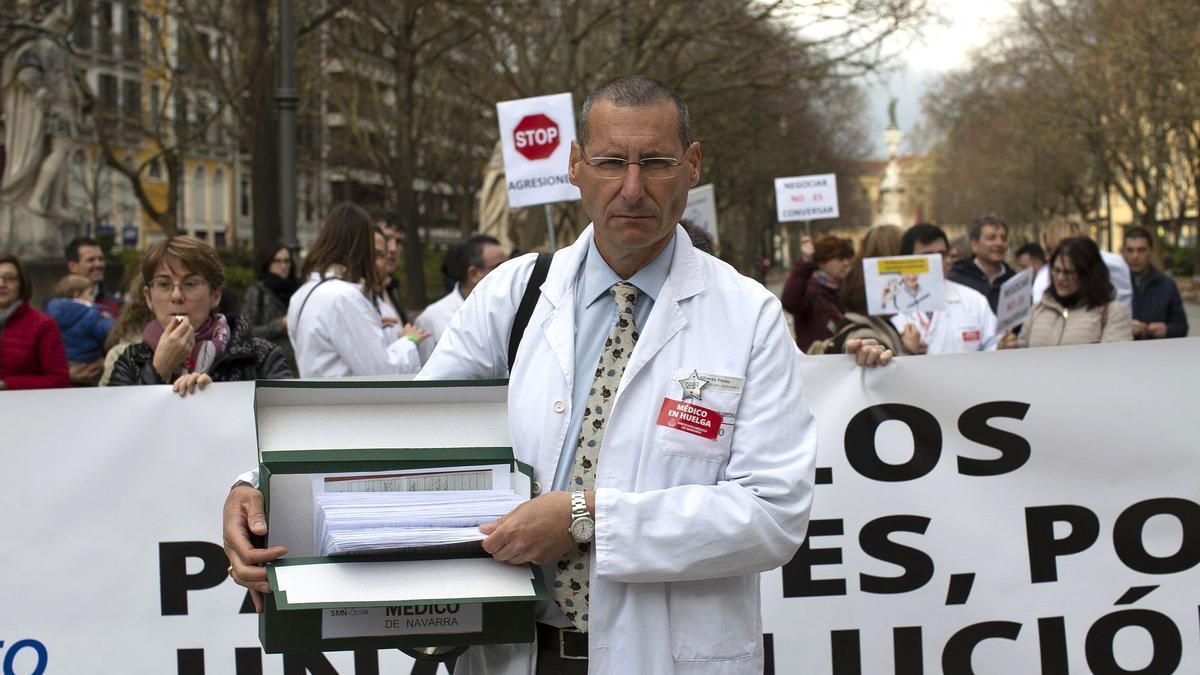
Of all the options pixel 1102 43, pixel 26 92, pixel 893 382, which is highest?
pixel 1102 43

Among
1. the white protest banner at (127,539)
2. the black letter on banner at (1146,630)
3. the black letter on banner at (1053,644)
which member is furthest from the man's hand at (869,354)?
the white protest banner at (127,539)

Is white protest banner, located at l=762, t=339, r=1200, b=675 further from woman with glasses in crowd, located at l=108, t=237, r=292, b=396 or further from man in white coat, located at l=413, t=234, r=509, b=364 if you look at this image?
man in white coat, located at l=413, t=234, r=509, b=364

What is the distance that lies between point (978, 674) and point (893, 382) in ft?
3.21

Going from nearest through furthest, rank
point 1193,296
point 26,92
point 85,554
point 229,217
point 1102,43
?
point 85,554, point 26,92, point 1102,43, point 1193,296, point 229,217

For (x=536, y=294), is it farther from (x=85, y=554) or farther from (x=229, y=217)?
(x=229, y=217)

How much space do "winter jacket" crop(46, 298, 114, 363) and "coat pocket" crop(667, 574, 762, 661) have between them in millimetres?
7200

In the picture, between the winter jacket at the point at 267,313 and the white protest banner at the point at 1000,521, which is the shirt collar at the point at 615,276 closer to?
the white protest banner at the point at 1000,521

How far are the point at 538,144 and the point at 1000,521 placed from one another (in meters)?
5.31

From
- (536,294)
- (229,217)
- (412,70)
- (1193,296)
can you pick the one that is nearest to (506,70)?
(412,70)

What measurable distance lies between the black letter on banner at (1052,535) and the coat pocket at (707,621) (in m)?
2.39

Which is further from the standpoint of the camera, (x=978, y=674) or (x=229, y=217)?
(x=229, y=217)

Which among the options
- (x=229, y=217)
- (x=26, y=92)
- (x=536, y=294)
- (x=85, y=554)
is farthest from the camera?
(x=229, y=217)

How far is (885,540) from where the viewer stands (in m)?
4.84

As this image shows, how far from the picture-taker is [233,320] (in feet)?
16.4
